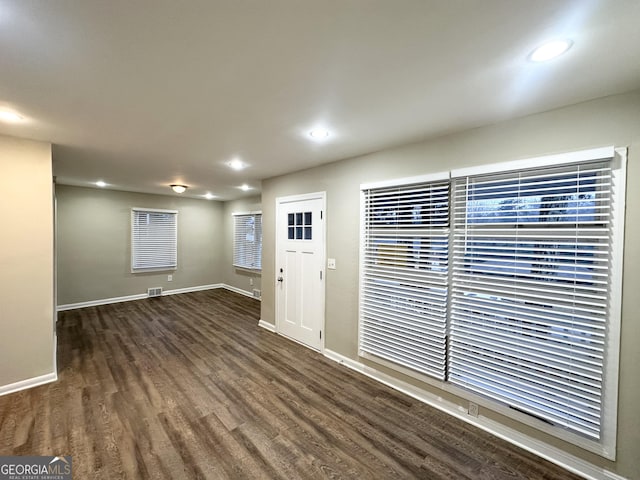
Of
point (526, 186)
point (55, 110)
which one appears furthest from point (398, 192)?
point (55, 110)

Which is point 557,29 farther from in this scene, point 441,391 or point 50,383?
point 50,383

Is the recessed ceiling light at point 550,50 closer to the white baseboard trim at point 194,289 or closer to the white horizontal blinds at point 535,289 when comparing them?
the white horizontal blinds at point 535,289

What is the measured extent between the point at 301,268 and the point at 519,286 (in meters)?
2.66

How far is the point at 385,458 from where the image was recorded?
203 cm

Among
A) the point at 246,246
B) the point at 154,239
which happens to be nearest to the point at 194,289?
the point at 154,239

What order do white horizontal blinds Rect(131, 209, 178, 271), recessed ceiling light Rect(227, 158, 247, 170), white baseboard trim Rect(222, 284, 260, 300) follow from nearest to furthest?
recessed ceiling light Rect(227, 158, 247, 170) < white horizontal blinds Rect(131, 209, 178, 271) < white baseboard trim Rect(222, 284, 260, 300)

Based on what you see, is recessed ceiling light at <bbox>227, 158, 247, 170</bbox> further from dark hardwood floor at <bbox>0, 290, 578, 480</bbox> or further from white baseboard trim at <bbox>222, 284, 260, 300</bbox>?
white baseboard trim at <bbox>222, 284, 260, 300</bbox>

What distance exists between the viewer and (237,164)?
375 centimetres

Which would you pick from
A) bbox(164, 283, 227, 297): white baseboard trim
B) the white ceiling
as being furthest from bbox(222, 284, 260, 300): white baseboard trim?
the white ceiling

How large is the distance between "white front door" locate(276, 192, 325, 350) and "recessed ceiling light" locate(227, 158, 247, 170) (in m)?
0.80

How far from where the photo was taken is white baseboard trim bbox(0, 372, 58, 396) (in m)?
2.76

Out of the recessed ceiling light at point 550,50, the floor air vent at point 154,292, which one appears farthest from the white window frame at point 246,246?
the recessed ceiling light at point 550,50

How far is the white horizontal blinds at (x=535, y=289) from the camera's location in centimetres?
186

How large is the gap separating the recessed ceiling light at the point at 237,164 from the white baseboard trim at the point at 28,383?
10.2ft
